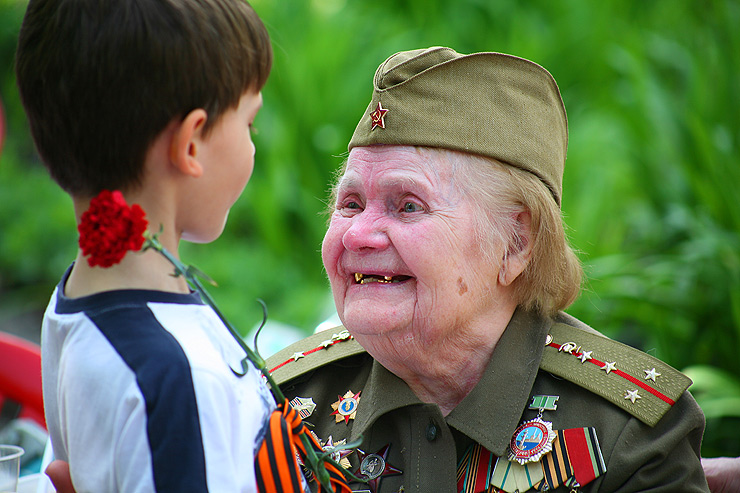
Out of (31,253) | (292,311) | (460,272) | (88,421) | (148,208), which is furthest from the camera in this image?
(31,253)

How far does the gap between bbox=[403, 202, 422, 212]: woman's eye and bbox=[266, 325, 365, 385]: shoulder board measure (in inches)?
20.7

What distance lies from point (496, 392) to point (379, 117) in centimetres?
83

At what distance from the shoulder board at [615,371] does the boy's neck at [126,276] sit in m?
1.18

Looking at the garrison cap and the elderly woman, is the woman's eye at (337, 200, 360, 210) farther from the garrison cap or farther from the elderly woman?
the garrison cap

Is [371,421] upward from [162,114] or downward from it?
downward

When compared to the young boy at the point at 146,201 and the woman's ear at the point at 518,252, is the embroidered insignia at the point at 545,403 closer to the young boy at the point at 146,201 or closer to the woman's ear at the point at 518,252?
the woman's ear at the point at 518,252

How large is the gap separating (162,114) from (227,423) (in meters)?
0.54

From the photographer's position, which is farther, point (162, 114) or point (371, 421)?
point (371, 421)

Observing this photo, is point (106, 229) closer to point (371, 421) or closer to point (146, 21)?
point (146, 21)

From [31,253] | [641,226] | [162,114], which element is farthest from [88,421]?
[31,253]

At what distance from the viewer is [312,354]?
2.47 meters

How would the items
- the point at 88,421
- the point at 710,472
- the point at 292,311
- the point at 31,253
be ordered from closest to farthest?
the point at 88,421 < the point at 710,472 < the point at 292,311 < the point at 31,253

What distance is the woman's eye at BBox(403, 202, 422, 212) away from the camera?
6.99ft

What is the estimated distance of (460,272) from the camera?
2092 mm
